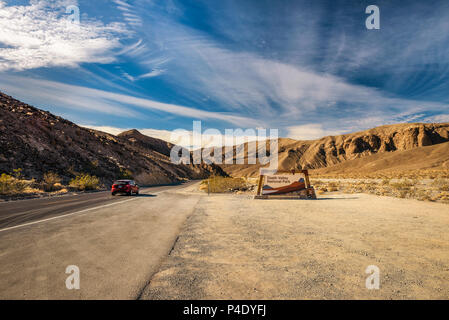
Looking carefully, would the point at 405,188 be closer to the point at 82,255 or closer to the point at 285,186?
the point at 285,186

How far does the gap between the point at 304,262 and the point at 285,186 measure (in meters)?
12.3

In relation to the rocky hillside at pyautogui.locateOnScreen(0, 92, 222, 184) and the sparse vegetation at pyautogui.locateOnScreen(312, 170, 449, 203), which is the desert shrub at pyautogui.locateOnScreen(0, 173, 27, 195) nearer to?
the rocky hillside at pyautogui.locateOnScreen(0, 92, 222, 184)

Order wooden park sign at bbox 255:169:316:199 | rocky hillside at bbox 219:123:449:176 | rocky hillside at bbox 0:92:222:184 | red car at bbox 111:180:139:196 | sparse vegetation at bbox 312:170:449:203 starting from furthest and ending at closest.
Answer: rocky hillside at bbox 219:123:449:176 < rocky hillside at bbox 0:92:222:184 < red car at bbox 111:180:139:196 < wooden park sign at bbox 255:169:316:199 < sparse vegetation at bbox 312:170:449:203

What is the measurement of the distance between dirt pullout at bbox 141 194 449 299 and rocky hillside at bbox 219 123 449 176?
391 ft

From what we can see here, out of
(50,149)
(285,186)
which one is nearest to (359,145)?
(285,186)

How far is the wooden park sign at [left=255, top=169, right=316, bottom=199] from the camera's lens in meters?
15.9

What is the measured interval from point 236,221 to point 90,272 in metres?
5.16

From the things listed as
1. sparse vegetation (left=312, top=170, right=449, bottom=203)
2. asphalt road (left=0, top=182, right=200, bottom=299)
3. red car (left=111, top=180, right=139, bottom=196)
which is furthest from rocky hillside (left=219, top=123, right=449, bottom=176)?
asphalt road (left=0, top=182, right=200, bottom=299)

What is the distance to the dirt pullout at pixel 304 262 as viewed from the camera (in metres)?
3.05

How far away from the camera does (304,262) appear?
4098mm

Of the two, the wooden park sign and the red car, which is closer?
the wooden park sign

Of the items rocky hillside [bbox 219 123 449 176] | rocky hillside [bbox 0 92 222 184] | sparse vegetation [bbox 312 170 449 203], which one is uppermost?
rocky hillside [bbox 219 123 449 176]
